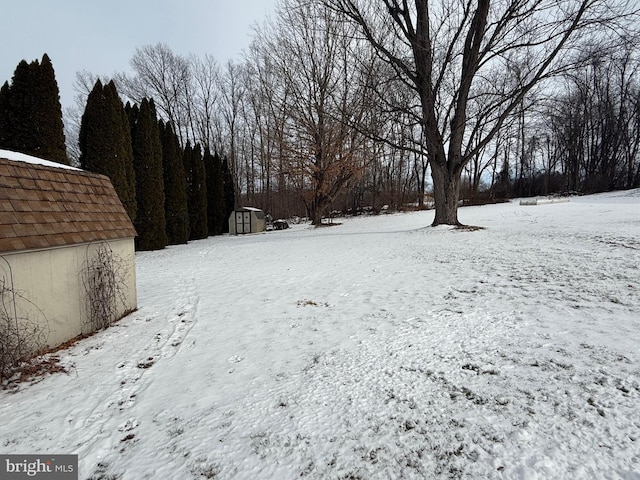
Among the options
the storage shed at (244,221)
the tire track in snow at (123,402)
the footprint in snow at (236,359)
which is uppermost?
the storage shed at (244,221)

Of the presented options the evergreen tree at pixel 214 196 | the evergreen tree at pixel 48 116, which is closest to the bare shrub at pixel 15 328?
the evergreen tree at pixel 48 116

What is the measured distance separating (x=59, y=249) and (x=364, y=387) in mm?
3579

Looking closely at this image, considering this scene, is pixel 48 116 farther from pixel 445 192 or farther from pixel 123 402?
pixel 445 192

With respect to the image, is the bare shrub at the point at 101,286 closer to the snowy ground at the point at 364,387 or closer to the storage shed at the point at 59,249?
the storage shed at the point at 59,249

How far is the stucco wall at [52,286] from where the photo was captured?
3078 millimetres

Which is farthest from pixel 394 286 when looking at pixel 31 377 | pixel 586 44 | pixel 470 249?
pixel 586 44

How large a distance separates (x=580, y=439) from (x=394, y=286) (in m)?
3.66

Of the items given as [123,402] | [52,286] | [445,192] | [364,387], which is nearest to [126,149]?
[52,286]

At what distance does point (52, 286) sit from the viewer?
11.5ft

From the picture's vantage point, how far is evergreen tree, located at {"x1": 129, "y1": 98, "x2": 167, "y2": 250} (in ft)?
44.5

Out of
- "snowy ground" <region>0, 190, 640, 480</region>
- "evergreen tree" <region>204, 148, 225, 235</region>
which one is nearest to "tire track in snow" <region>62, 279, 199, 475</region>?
"snowy ground" <region>0, 190, 640, 480</region>

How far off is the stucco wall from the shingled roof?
13 centimetres

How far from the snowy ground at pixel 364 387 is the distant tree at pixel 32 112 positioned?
8103 millimetres

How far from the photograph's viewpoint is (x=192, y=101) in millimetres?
33156
